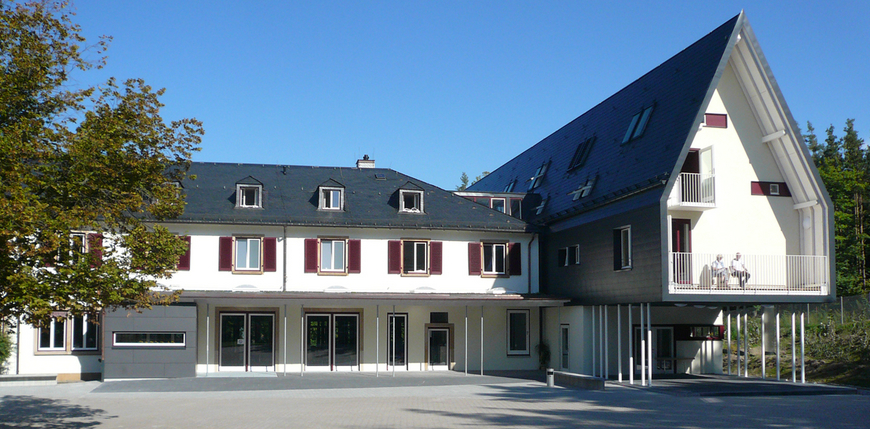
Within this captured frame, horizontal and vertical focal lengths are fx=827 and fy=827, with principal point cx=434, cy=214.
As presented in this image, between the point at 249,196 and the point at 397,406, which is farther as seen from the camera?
the point at 249,196

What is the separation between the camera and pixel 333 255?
1114 inches

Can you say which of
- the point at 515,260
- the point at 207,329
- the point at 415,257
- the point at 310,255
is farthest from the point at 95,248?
the point at 515,260

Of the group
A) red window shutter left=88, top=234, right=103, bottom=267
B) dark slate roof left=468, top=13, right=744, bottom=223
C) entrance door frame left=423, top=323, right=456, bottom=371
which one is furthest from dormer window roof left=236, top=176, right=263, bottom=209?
red window shutter left=88, top=234, right=103, bottom=267

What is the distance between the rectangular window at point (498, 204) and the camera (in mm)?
32375

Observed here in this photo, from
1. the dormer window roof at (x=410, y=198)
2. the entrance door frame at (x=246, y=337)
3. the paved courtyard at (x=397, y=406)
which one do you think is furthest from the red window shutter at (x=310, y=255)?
the paved courtyard at (x=397, y=406)

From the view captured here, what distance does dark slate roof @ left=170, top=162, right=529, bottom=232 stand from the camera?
1094 inches

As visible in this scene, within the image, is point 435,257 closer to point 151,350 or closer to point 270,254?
point 270,254

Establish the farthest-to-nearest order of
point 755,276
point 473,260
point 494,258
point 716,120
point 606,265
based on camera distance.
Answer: point 494,258
point 473,260
point 606,265
point 716,120
point 755,276

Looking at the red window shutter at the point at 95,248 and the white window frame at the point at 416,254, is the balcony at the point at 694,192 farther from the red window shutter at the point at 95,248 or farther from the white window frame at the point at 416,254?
the red window shutter at the point at 95,248

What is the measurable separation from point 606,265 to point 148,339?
46.2 feet

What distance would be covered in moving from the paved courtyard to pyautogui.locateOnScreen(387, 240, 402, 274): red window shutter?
4.95 m

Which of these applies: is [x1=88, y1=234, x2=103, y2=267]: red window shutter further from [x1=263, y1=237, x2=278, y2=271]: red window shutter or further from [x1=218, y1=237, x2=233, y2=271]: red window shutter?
[x1=263, y1=237, x2=278, y2=271]: red window shutter

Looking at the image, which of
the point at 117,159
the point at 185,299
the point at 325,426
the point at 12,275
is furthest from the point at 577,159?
the point at 12,275

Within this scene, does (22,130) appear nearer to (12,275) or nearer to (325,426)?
(12,275)
